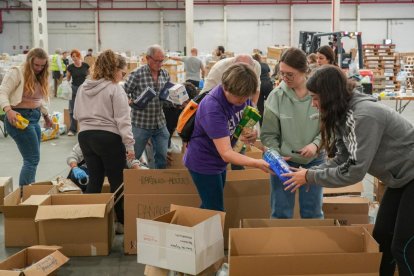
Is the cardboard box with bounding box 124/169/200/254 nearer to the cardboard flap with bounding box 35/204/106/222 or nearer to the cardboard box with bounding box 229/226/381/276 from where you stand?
the cardboard flap with bounding box 35/204/106/222

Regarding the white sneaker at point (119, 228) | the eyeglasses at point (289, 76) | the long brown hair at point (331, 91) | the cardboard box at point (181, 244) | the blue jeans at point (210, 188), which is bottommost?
the white sneaker at point (119, 228)

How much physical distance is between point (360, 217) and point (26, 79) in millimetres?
2543

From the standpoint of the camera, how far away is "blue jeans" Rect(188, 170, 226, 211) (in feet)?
8.72

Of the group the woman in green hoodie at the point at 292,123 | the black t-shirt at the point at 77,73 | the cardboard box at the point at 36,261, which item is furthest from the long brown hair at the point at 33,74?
the black t-shirt at the point at 77,73

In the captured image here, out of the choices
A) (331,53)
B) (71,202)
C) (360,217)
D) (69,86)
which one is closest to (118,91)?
(71,202)

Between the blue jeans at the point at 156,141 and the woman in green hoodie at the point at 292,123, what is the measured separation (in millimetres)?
1784

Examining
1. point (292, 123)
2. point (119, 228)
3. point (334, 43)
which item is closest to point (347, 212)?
point (292, 123)

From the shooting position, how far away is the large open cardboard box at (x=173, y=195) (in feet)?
10.6

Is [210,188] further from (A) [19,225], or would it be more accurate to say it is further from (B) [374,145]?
(A) [19,225]

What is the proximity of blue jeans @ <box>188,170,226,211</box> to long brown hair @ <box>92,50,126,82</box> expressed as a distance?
3.47 ft

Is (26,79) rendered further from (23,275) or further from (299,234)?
(299,234)

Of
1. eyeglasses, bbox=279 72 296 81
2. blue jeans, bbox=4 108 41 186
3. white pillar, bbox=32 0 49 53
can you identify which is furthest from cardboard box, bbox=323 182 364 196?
white pillar, bbox=32 0 49 53

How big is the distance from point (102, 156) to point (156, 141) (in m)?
1.11

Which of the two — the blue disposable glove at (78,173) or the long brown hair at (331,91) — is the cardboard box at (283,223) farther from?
the blue disposable glove at (78,173)
